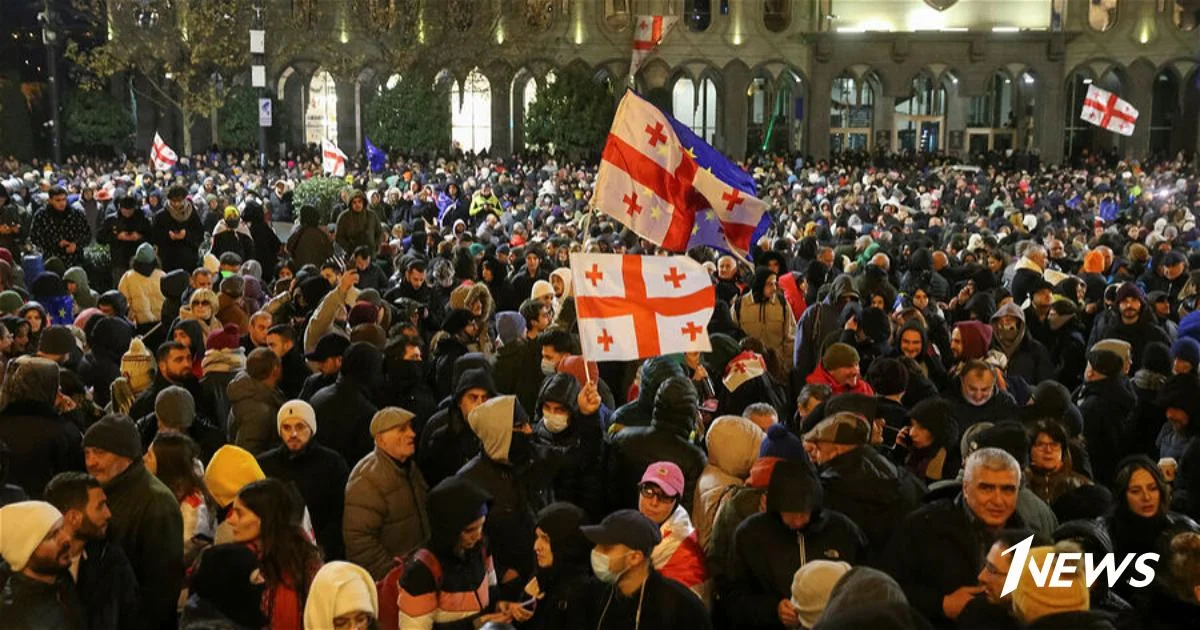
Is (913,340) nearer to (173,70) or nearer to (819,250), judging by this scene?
(819,250)

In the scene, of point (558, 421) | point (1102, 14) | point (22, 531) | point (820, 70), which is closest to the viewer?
point (22, 531)

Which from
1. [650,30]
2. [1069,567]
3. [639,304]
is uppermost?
[650,30]

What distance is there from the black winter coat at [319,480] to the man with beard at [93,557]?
1.09 m

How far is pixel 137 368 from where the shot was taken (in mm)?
7559

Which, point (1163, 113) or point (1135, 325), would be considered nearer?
point (1135, 325)

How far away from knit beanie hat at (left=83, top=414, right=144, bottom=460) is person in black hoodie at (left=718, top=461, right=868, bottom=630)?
93.8 inches

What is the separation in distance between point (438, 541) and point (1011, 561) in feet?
6.46

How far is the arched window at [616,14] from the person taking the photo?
1665 inches

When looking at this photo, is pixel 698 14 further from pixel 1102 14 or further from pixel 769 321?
pixel 769 321

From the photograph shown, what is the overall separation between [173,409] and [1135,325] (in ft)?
22.3

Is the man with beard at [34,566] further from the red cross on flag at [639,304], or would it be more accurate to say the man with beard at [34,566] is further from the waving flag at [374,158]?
the waving flag at [374,158]

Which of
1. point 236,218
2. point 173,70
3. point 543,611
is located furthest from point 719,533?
point 173,70

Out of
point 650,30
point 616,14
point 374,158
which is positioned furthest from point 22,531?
point 616,14

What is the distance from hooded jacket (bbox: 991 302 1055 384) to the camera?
9336 millimetres
